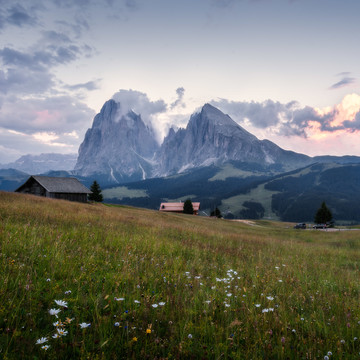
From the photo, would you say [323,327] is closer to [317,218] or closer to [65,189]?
[65,189]

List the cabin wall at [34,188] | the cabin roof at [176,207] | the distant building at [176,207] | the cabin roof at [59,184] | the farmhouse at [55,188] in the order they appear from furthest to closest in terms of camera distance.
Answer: the cabin roof at [176,207] → the distant building at [176,207] → the cabin wall at [34,188] → the farmhouse at [55,188] → the cabin roof at [59,184]

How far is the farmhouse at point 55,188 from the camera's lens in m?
62.8

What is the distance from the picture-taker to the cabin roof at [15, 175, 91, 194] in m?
62.6

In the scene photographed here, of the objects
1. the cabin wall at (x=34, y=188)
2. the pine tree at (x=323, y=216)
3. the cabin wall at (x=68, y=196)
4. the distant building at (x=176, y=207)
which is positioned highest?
the cabin wall at (x=34, y=188)

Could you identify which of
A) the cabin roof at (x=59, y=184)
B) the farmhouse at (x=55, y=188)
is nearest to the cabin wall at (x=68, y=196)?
the farmhouse at (x=55, y=188)

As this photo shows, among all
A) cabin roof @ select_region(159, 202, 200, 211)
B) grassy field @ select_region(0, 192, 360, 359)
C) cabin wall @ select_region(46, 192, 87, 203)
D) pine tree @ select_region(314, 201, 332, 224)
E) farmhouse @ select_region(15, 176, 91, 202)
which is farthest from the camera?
cabin roof @ select_region(159, 202, 200, 211)

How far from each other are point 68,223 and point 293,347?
10.2 m

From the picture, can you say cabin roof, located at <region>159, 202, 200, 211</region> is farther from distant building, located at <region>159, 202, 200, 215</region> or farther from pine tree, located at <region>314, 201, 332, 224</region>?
pine tree, located at <region>314, 201, 332, 224</region>

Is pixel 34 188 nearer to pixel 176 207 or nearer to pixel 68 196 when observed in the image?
pixel 68 196

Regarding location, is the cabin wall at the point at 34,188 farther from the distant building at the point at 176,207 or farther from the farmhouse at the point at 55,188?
the distant building at the point at 176,207

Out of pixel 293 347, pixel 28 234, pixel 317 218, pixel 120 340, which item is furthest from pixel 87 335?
pixel 317 218

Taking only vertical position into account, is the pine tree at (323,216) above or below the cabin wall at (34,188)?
below

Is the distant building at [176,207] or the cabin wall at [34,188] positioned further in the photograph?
the distant building at [176,207]

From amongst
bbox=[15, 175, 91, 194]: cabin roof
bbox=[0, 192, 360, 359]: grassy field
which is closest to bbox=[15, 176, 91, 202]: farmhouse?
bbox=[15, 175, 91, 194]: cabin roof
